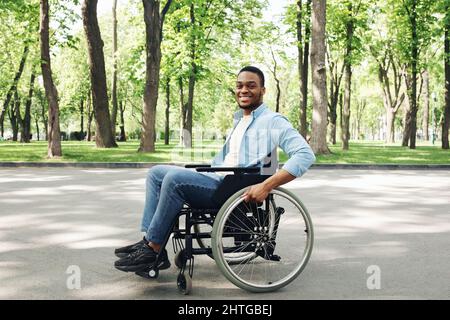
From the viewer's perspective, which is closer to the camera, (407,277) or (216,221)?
(216,221)

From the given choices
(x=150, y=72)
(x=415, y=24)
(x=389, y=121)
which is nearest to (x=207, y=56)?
(x=150, y=72)

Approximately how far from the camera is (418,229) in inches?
244

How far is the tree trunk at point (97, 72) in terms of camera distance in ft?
75.5

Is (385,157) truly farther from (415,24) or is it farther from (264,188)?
(264,188)

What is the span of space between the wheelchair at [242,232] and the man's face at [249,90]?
22.0 inches

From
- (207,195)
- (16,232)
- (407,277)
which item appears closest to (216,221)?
(207,195)

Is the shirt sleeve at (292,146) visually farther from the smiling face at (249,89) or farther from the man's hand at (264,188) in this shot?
the smiling face at (249,89)

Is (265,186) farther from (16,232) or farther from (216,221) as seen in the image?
(16,232)

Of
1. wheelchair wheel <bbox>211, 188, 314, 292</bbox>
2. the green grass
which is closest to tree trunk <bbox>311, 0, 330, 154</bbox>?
the green grass

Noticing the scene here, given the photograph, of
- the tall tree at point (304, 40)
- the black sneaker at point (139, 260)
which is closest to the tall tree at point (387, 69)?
the tall tree at point (304, 40)

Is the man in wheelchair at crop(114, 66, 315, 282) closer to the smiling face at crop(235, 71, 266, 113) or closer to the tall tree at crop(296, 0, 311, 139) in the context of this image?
the smiling face at crop(235, 71, 266, 113)

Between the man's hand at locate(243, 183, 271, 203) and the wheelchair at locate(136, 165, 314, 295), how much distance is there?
0.19 feet

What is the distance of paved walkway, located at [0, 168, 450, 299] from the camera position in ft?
12.1
